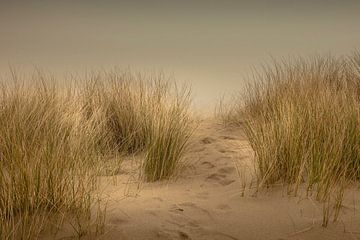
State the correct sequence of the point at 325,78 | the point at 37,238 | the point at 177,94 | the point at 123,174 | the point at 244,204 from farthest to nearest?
the point at 325,78
the point at 177,94
the point at 123,174
the point at 244,204
the point at 37,238

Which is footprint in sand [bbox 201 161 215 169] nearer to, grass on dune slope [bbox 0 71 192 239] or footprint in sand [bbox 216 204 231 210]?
grass on dune slope [bbox 0 71 192 239]

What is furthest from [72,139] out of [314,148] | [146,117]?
[314,148]

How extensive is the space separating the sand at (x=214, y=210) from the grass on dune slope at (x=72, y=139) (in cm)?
22

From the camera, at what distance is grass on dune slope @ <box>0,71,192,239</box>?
96.8 inches

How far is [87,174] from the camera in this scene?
118 inches

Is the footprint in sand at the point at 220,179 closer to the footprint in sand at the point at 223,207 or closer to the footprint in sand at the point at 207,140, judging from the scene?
the footprint in sand at the point at 223,207

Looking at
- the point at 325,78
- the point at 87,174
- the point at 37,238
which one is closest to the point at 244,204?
Answer: the point at 87,174

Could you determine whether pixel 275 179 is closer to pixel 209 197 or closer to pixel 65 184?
pixel 209 197

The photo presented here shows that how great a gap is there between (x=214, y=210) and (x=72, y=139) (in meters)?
1.38

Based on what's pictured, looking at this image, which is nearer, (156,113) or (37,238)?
(37,238)

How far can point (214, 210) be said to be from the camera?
2883 millimetres

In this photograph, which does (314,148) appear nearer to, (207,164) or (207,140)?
(207,164)

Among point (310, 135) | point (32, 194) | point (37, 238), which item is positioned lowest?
point (37, 238)

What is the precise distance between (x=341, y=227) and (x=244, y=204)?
2.27 feet
